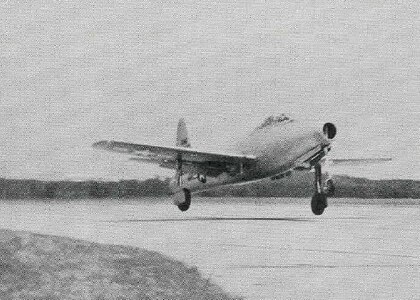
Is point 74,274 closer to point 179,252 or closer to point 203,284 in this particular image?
point 203,284

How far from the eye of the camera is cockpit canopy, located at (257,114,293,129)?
28.1m

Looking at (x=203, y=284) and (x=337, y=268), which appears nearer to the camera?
(x=203, y=284)

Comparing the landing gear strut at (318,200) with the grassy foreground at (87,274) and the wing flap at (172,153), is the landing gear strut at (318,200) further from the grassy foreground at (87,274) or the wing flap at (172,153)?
the grassy foreground at (87,274)

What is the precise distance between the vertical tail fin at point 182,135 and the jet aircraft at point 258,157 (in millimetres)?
7118

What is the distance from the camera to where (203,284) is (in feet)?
35.3

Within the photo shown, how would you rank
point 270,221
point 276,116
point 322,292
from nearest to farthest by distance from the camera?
1. point 322,292
2. point 270,221
3. point 276,116

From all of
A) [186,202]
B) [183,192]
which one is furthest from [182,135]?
[183,192]

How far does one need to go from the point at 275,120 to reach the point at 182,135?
13.1 m

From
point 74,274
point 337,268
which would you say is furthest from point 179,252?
point 74,274

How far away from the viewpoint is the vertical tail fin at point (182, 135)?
40.3m

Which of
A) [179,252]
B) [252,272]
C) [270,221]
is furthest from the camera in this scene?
[270,221]

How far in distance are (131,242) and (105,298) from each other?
6929 millimetres

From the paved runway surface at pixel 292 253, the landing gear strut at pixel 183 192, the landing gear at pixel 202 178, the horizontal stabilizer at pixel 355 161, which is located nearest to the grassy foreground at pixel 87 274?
the paved runway surface at pixel 292 253

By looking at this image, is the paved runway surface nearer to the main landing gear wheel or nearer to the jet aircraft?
the jet aircraft
